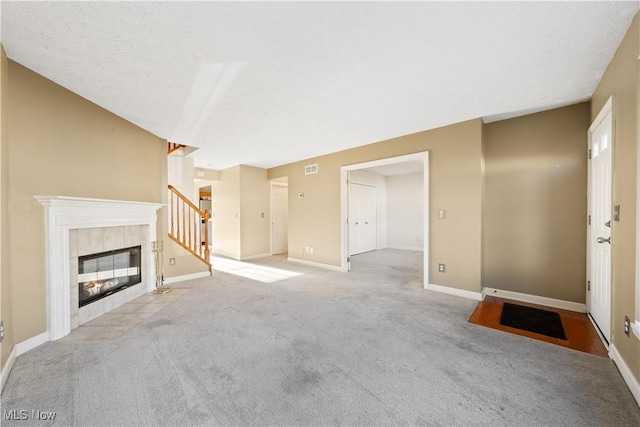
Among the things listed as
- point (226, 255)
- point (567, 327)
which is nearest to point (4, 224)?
point (226, 255)

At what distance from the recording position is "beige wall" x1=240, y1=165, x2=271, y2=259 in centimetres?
629

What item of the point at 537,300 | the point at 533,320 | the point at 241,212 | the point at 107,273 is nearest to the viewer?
the point at 533,320

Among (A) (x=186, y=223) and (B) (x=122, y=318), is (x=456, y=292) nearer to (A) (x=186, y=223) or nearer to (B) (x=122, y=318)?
(B) (x=122, y=318)

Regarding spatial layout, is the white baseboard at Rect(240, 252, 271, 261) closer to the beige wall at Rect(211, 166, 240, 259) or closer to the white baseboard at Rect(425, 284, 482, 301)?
the beige wall at Rect(211, 166, 240, 259)

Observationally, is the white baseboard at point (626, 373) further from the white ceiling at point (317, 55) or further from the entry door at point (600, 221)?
the white ceiling at point (317, 55)

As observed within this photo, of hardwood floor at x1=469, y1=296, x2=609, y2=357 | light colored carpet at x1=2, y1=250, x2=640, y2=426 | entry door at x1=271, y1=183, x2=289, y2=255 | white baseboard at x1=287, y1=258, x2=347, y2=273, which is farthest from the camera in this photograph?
entry door at x1=271, y1=183, x2=289, y2=255

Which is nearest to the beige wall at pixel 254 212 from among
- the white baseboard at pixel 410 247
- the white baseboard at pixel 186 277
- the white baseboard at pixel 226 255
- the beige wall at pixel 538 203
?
the white baseboard at pixel 226 255

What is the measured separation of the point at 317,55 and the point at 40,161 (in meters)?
2.79

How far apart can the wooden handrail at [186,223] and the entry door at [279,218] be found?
96.4 inches

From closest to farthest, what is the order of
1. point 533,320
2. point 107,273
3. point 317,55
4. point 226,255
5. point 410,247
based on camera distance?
point 317,55, point 533,320, point 107,273, point 226,255, point 410,247

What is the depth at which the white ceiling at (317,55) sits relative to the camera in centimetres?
153

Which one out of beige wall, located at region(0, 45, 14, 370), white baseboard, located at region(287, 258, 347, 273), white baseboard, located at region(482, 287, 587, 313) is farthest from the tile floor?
white baseboard, located at region(482, 287, 587, 313)

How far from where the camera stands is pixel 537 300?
3234 mm

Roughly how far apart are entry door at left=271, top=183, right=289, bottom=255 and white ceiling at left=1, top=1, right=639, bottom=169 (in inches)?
157
